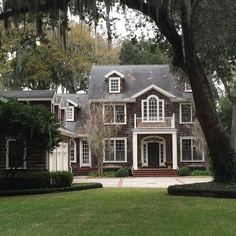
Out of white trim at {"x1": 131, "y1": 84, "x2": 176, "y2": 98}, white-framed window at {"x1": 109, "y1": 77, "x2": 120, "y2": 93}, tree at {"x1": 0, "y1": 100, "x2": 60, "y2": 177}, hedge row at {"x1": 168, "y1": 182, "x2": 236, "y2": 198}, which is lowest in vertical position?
hedge row at {"x1": 168, "y1": 182, "x2": 236, "y2": 198}

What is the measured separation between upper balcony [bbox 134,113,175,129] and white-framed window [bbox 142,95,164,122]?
258mm

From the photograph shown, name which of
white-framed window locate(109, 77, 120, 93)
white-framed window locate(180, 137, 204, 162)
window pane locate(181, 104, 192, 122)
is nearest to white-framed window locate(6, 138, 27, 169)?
white-framed window locate(109, 77, 120, 93)

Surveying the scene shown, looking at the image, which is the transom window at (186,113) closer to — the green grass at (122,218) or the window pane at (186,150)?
the window pane at (186,150)

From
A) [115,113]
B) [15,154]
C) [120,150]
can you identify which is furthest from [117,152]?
[15,154]

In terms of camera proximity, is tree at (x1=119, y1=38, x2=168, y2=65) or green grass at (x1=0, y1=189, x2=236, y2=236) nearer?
green grass at (x1=0, y1=189, x2=236, y2=236)

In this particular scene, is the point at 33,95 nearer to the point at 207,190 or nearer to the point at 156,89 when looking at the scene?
the point at 207,190

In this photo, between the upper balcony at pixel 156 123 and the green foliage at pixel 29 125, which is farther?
the upper balcony at pixel 156 123

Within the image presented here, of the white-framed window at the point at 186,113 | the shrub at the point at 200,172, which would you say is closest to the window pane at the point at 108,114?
the white-framed window at the point at 186,113

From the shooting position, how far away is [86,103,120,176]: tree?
120 feet

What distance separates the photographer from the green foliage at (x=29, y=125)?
20.8 metres

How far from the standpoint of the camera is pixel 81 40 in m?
46.1

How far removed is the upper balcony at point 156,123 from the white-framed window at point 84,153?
13.9 ft

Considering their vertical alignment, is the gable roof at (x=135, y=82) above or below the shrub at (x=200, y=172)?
above

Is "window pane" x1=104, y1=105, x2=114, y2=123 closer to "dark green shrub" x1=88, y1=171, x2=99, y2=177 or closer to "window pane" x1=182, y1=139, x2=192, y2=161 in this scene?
"dark green shrub" x1=88, y1=171, x2=99, y2=177
